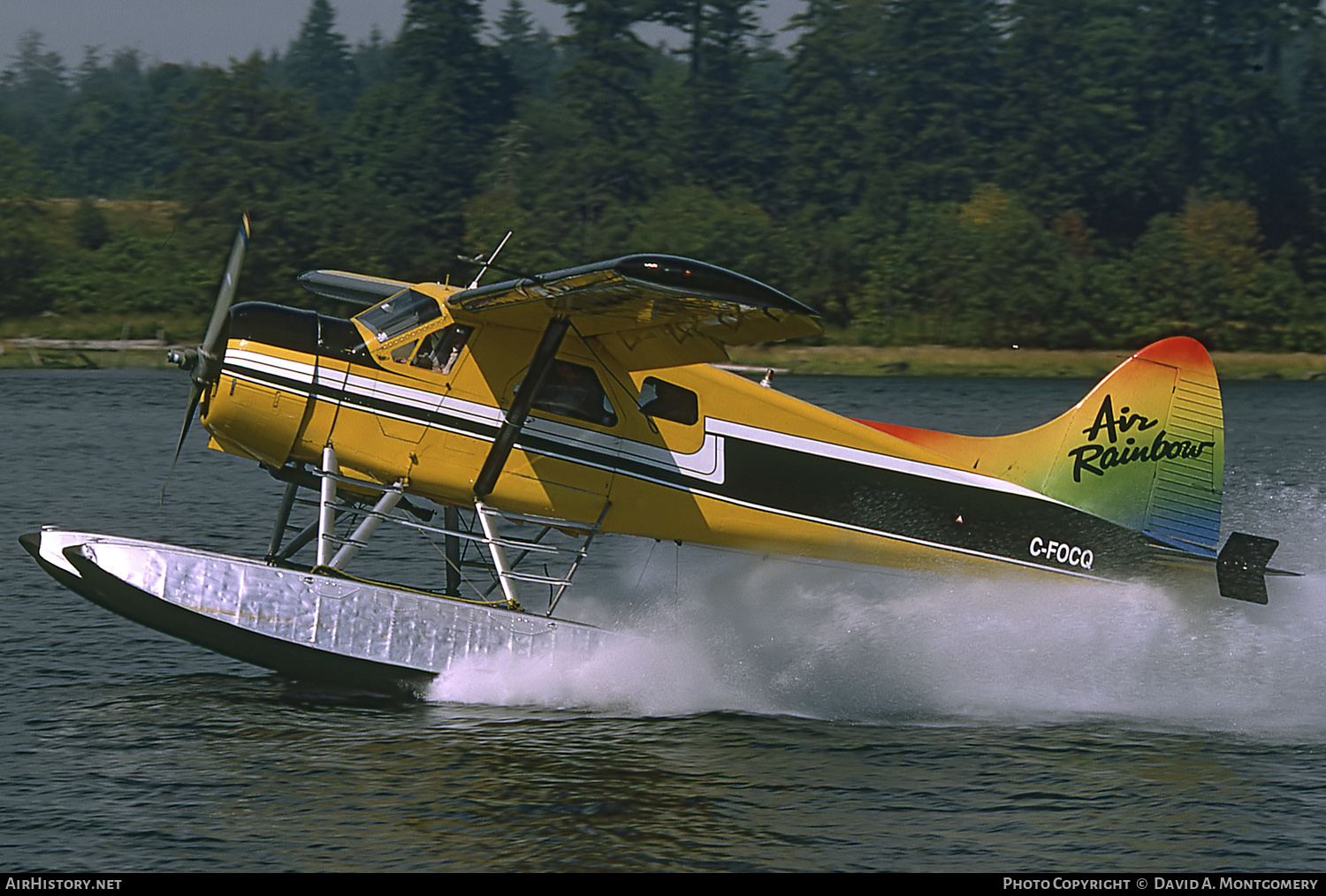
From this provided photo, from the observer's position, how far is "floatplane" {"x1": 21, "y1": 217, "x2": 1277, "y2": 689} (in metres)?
10.1

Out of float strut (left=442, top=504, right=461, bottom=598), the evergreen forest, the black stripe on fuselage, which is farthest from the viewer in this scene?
the evergreen forest

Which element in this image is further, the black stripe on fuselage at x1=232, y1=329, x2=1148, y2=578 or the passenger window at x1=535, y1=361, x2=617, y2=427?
the black stripe on fuselage at x1=232, y1=329, x2=1148, y2=578

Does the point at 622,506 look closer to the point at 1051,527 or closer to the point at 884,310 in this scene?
the point at 1051,527

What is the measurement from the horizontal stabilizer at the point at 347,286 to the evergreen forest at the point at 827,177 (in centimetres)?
3778

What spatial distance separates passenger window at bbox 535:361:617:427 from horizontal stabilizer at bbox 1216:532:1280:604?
4658 mm

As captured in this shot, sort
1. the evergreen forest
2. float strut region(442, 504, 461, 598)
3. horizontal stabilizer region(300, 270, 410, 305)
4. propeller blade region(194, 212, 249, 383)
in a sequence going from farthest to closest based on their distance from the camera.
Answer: the evergreen forest < horizontal stabilizer region(300, 270, 410, 305) < float strut region(442, 504, 461, 598) < propeller blade region(194, 212, 249, 383)

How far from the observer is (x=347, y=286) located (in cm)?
1248

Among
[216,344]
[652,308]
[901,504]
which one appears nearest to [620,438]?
[652,308]

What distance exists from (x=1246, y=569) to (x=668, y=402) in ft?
14.5

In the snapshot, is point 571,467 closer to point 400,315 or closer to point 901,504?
point 400,315

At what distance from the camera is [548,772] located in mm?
9328

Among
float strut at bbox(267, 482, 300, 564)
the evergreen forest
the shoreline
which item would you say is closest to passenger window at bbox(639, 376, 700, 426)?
float strut at bbox(267, 482, 300, 564)

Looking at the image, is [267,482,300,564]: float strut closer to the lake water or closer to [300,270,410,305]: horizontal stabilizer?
the lake water

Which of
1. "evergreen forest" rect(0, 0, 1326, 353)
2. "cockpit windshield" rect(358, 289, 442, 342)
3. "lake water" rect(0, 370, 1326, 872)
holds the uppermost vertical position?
"evergreen forest" rect(0, 0, 1326, 353)
